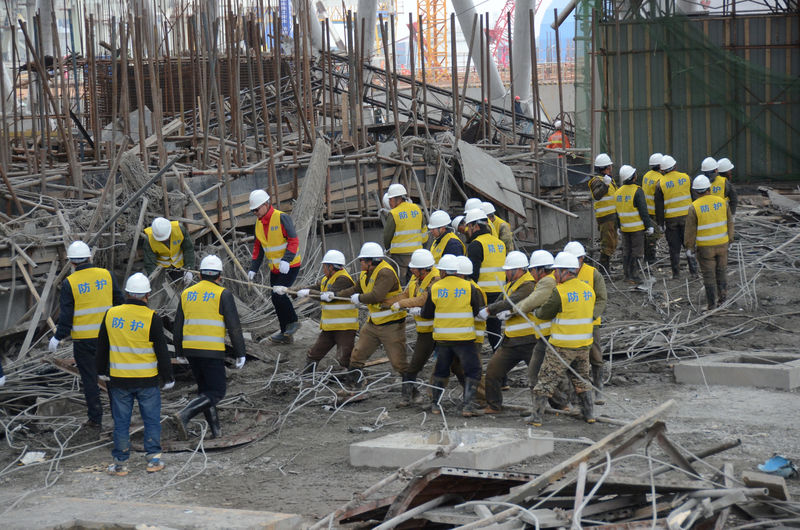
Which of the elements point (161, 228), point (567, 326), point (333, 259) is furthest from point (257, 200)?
point (567, 326)

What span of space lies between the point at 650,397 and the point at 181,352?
4.42 metres

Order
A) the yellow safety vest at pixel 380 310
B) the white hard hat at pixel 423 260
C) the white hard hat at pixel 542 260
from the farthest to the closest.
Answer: the yellow safety vest at pixel 380 310 → the white hard hat at pixel 423 260 → the white hard hat at pixel 542 260

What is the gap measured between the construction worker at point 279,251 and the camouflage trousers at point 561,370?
13.0 feet

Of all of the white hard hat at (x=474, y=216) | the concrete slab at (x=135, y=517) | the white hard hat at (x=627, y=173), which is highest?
the white hard hat at (x=627, y=173)

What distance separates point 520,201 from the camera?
16.6m

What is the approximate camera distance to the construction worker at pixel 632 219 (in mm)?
13852

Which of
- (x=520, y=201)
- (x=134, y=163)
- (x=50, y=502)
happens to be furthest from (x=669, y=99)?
(x=50, y=502)

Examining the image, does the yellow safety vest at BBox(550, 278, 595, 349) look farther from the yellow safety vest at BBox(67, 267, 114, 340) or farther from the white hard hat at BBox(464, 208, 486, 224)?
the yellow safety vest at BBox(67, 267, 114, 340)

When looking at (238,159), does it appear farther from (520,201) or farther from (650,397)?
(650,397)

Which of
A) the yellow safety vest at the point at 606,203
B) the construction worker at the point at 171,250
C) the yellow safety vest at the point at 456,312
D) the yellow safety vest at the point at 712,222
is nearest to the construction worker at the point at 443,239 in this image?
the yellow safety vest at the point at 456,312

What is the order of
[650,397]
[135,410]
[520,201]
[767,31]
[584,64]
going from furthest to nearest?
[584,64], [767,31], [520,201], [135,410], [650,397]

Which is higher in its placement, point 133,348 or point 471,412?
point 133,348

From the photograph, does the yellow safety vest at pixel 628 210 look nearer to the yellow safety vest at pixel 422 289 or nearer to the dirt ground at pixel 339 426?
the dirt ground at pixel 339 426

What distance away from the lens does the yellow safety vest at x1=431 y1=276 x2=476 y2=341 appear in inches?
346
